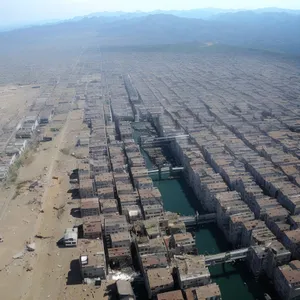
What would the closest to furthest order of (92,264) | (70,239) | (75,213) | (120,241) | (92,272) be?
(92,264) → (92,272) → (120,241) → (70,239) → (75,213)

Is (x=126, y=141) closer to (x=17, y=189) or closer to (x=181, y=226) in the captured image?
(x=17, y=189)

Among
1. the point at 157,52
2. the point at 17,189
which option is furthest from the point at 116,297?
the point at 157,52

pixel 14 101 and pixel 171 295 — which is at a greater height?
pixel 171 295

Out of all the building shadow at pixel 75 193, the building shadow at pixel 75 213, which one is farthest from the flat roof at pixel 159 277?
the building shadow at pixel 75 193

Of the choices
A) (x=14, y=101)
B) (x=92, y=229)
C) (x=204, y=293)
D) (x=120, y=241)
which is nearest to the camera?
(x=204, y=293)

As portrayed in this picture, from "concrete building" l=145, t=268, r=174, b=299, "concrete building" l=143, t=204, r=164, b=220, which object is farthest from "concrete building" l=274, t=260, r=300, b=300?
"concrete building" l=143, t=204, r=164, b=220

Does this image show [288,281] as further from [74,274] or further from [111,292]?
[74,274]

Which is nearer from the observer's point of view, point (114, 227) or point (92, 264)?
point (92, 264)

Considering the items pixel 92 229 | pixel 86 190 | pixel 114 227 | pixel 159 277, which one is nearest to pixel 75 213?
pixel 86 190

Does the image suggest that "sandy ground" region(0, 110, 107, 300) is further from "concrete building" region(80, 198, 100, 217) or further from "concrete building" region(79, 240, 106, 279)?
"concrete building" region(80, 198, 100, 217)
